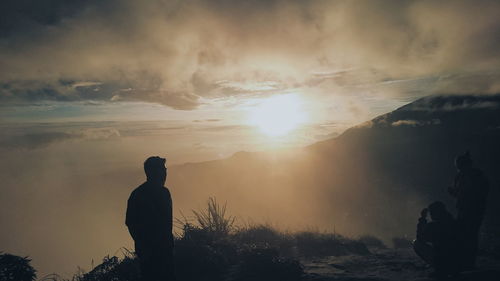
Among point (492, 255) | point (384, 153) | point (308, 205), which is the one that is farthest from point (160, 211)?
point (384, 153)

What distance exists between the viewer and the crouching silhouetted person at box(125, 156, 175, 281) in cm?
618

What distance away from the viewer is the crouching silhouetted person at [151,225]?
618 cm

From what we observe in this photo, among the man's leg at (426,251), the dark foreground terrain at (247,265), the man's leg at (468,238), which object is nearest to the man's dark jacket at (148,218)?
the dark foreground terrain at (247,265)

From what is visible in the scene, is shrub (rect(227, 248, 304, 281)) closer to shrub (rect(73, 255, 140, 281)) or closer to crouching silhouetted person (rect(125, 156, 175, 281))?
shrub (rect(73, 255, 140, 281))

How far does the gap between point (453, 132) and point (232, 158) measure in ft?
323

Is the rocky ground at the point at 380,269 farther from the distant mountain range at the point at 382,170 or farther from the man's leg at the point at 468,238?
the distant mountain range at the point at 382,170

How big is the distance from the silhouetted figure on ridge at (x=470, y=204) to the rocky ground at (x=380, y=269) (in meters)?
0.47

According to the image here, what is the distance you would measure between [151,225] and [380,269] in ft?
18.5

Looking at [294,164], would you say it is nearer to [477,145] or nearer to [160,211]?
[477,145]

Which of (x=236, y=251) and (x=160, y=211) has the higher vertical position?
(x=160, y=211)

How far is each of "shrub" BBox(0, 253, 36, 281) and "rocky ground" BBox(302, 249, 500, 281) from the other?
18.8 ft

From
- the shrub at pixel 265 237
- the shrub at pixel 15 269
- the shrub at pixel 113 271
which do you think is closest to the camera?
the shrub at pixel 15 269

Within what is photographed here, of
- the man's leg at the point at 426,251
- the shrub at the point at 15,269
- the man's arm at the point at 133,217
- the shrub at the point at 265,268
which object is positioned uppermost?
the man's arm at the point at 133,217

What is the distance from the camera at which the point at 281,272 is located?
26.8 feet
